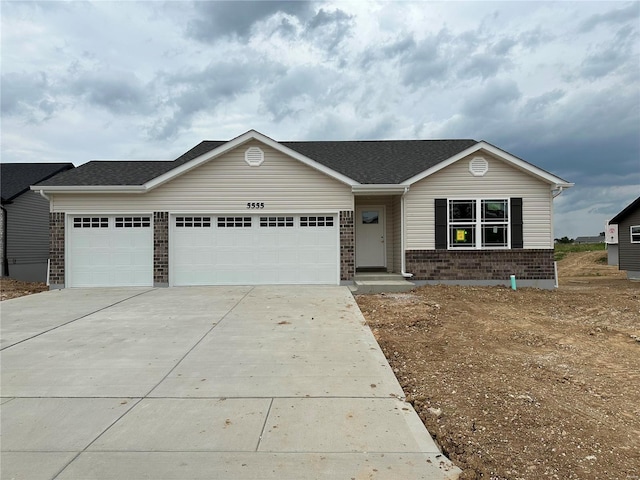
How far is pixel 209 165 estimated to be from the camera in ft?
40.6

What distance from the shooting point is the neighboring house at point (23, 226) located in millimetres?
17281

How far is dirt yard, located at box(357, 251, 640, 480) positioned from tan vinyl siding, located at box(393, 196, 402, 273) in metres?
3.62

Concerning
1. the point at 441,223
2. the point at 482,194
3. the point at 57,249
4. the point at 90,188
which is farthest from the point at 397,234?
the point at 57,249

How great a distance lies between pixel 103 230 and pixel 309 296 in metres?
6.90

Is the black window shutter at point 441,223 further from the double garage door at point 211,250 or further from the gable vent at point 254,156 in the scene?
the gable vent at point 254,156

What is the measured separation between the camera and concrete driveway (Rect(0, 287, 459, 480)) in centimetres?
312

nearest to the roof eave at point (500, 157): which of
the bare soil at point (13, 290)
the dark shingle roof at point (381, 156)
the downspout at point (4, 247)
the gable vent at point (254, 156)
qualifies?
the dark shingle roof at point (381, 156)

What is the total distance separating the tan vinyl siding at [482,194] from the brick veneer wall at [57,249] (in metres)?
10.6

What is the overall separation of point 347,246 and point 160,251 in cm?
573

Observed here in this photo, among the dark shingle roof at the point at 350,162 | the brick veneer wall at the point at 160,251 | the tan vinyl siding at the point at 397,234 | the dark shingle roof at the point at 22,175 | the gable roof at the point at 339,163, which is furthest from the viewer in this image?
the dark shingle roof at the point at 22,175

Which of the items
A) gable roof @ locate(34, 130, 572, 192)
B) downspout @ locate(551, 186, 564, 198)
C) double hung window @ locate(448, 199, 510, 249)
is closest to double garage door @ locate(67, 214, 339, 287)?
gable roof @ locate(34, 130, 572, 192)

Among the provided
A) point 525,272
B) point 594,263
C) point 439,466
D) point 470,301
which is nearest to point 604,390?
point 439,466

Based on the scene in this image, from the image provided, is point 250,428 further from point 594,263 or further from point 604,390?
point 594,263

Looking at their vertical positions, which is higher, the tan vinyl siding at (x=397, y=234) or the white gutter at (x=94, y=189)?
the white gutter at (x=94, y=189)
